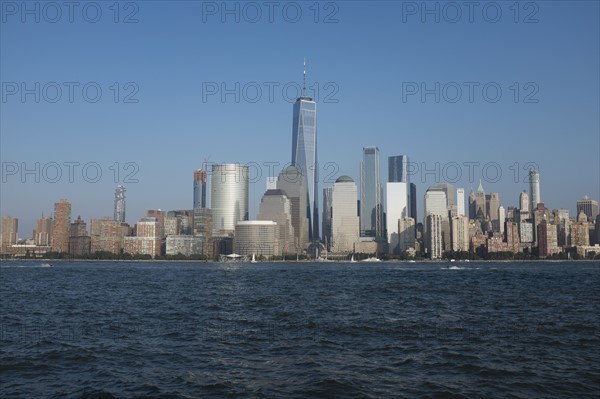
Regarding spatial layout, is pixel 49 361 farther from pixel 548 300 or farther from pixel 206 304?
pixel 548 300

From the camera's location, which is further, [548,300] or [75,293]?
[75,293]

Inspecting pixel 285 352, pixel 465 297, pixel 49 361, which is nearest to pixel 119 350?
pixel 49 361

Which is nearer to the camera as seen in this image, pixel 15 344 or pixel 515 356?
pixel 515 356

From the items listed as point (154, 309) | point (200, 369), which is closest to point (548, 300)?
point (154, 309)

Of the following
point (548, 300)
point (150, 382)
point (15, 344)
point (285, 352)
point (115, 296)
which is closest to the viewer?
point (150, 382)

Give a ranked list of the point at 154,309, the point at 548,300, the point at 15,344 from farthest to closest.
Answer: the point at 548,300
the point at 154,309
the point at 15,344

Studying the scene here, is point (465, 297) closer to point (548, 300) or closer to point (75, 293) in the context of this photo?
point (548, 300)

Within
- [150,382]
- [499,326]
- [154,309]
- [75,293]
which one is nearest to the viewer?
[150,382]

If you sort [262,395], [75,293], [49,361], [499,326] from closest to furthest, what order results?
1. [262,395]
2. [49,361]
3. [499,326]
4. [75,293]

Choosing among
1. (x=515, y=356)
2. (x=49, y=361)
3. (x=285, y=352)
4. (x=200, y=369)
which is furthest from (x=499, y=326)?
(x=49, y=361)
